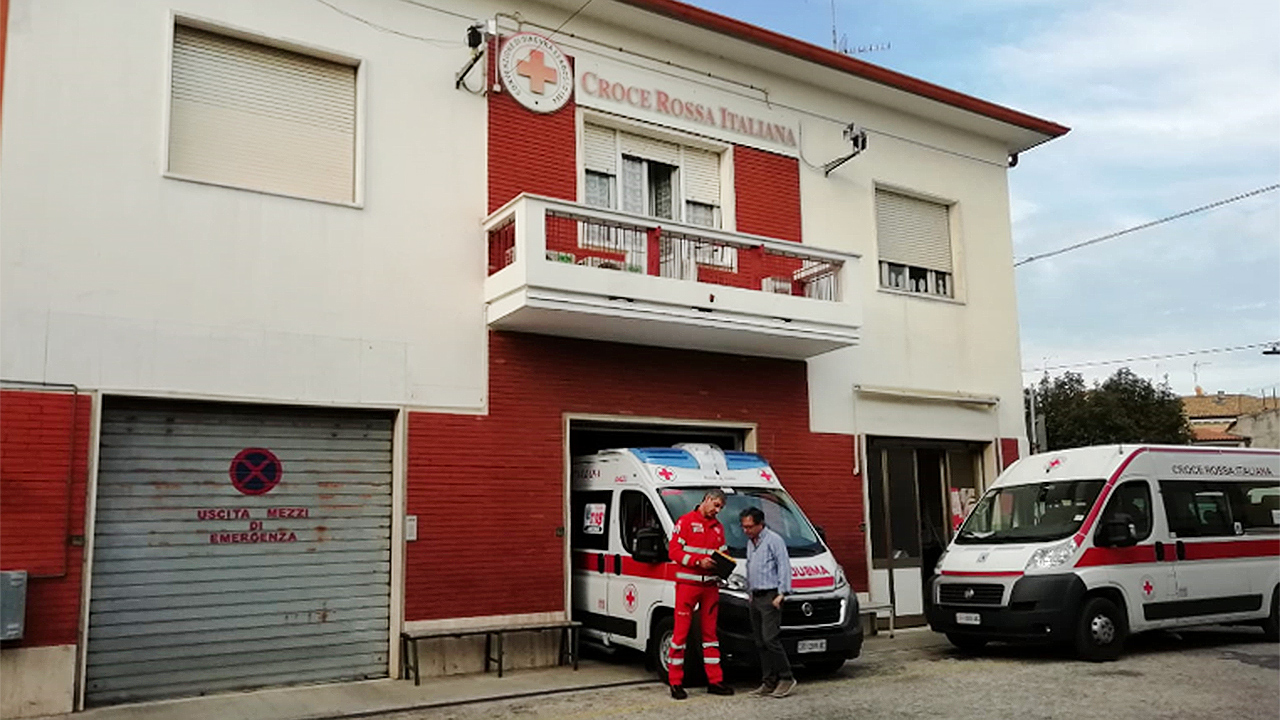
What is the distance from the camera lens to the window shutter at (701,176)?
45.6 ft

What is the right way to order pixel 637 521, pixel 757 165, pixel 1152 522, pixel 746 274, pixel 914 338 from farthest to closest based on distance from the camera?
pixel 914 338 < pixel 757 165 < pixel 746 274 < pixel 1152 522 < pixel 637 521

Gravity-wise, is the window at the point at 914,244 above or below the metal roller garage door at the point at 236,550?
above

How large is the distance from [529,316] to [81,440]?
14.5 ft

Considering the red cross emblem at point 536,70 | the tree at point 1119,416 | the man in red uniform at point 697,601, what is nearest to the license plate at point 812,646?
the man in red uniform at point 697,601

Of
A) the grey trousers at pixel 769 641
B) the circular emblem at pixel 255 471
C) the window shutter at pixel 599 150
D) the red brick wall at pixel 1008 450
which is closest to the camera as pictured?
the grey trousers at pixel 769 641

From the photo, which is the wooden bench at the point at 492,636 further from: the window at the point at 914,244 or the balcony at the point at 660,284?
the window at the point at 914,244

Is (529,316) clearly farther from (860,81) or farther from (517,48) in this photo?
(860,81)

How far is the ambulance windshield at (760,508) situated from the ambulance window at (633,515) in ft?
0.80

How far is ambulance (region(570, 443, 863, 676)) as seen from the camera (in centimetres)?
996

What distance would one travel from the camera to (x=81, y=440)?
30.1 feet

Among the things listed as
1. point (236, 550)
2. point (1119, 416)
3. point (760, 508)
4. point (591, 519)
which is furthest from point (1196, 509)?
point (1119, 416)

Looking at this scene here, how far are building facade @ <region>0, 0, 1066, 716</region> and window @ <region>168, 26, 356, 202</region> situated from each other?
31 mm

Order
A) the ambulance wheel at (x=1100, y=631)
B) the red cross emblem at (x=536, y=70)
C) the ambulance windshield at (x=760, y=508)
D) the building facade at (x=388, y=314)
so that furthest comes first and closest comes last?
the red cross emblem at (x=536, y=70), the ambulance wheel at (x=1100, y=631), the ambulance windshield at (x=760, y=508), the building facade at (x=388, y=314)

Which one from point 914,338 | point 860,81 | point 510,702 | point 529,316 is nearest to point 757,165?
point 860,81
